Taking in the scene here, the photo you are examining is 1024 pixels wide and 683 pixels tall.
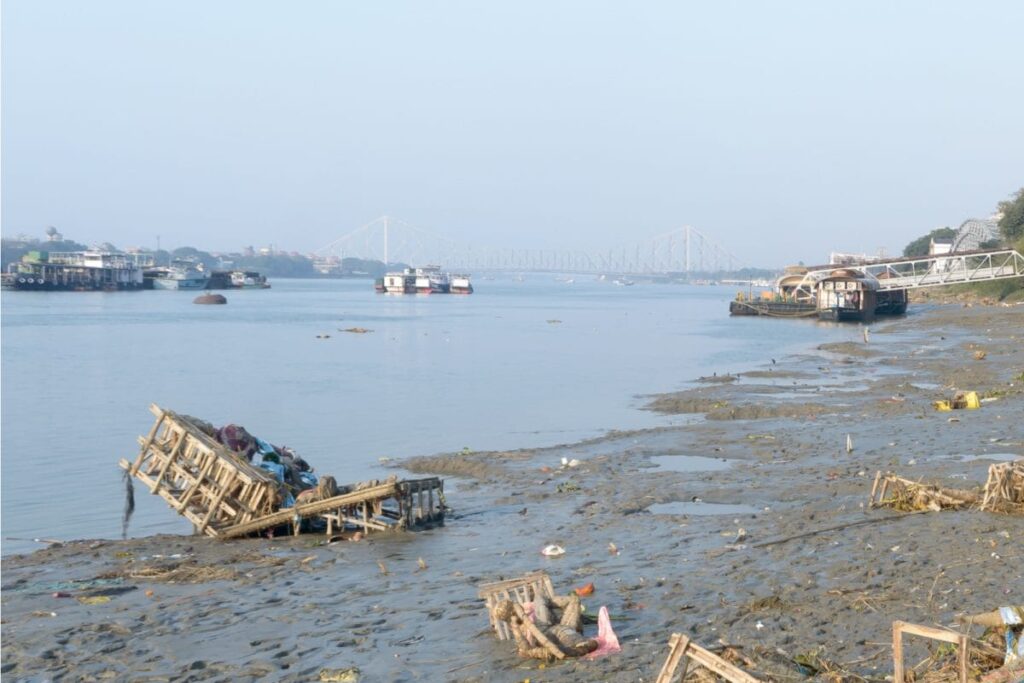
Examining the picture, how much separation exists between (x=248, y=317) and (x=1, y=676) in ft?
259

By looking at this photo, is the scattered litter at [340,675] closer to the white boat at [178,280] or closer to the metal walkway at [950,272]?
the metal walkway at [950,272]

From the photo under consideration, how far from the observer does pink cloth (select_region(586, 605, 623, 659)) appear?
8.03 meters

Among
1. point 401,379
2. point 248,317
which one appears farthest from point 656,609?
point 248,317

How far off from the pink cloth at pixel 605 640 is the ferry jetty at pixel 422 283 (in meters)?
144

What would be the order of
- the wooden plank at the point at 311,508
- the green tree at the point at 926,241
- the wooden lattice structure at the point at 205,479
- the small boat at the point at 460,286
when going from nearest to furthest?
the wooden plank at the point at 311,508
the wooden lattice structure at the point at 205,479
the green tree at the point at 926,241
the small boat at the point at 460,286

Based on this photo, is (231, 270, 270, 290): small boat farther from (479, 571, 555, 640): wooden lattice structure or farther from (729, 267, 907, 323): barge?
(479, 571, 555, 640): wooden lattice structure

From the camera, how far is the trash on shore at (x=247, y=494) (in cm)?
1285

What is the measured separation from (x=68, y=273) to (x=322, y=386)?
11372 centimetres

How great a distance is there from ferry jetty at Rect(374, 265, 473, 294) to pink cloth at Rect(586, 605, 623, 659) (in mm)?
144240

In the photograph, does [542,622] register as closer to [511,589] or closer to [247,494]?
[511,589]

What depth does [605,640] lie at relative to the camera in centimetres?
812

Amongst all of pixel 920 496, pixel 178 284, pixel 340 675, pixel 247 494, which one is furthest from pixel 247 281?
pixel 340 675

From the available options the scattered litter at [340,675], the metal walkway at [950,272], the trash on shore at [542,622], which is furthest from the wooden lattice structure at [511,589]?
the metal walkway at [950,272]

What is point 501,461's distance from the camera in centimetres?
1892
